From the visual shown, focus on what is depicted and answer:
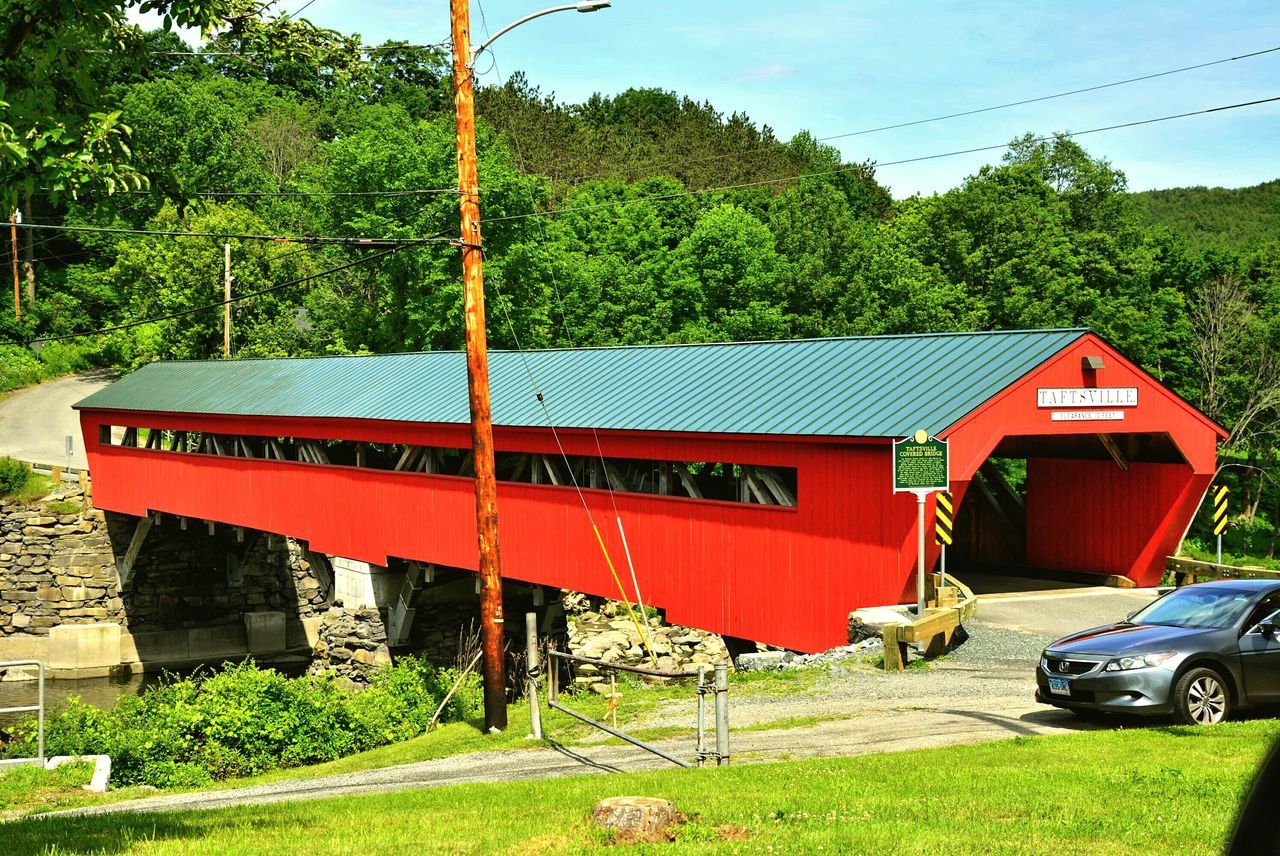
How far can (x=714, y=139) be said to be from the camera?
75.2m

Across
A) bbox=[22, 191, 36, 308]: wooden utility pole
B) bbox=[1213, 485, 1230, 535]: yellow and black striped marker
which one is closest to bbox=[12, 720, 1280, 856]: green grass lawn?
bbox=[1213, 485, 1230, 535]: yellow and black striped marker

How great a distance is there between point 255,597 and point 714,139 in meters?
45.3

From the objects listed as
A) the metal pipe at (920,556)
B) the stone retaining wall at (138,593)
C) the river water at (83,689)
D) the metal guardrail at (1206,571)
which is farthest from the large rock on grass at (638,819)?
the stone retaining wall at (138,593)

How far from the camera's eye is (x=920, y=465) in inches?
611

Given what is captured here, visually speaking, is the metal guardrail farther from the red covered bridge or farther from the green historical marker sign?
the green historical marker sign

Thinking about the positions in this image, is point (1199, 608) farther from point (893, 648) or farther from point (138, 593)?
point (138, 593)

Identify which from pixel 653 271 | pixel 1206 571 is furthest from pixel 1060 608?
pixel 653 271

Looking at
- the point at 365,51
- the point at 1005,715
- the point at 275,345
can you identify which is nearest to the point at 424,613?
the point at 365,51

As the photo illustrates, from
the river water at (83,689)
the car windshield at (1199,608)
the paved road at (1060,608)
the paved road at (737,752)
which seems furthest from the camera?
the river water at (83,689)

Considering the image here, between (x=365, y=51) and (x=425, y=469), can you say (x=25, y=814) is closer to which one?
(x=365, y=51)

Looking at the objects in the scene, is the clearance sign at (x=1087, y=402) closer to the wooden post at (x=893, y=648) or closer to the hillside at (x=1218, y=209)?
the wooden post at (x=893, y=648)

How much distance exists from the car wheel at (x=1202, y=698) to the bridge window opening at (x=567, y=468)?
7.43 meters

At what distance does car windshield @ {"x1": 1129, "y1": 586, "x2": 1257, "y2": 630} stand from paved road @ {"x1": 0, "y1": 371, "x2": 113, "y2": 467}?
39984 mm

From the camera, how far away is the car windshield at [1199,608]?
1146 cm
